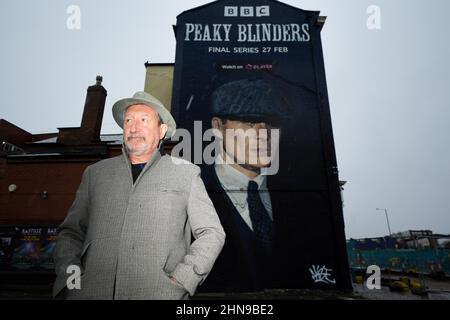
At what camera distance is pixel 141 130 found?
270cm

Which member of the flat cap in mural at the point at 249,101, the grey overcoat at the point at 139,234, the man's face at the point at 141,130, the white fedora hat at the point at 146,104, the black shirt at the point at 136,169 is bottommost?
the grey overcoat at the point at 139,234

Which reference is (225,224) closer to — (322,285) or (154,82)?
(322,285)

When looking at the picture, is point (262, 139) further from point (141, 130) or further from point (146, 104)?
point (141, 130)

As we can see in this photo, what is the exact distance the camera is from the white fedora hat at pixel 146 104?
284 cm

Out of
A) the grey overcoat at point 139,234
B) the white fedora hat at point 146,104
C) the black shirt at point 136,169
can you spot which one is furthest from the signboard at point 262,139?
the grey overcoat at point 139,234

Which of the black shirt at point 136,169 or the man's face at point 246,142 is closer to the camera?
the black shirt at point 136,169

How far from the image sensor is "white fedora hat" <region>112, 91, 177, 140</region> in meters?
2.84

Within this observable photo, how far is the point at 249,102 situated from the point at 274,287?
7.04 m

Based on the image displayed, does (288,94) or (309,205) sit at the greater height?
(288,94)

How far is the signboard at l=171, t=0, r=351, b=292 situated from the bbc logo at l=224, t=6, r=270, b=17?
0.05 meters

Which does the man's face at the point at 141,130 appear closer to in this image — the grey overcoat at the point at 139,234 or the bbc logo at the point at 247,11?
the grey overcoat at the point at 139,234

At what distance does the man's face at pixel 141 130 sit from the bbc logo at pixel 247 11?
11424 millimetres

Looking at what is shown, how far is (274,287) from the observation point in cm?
776

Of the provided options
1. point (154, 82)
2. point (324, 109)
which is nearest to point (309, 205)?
point (324, 109)
